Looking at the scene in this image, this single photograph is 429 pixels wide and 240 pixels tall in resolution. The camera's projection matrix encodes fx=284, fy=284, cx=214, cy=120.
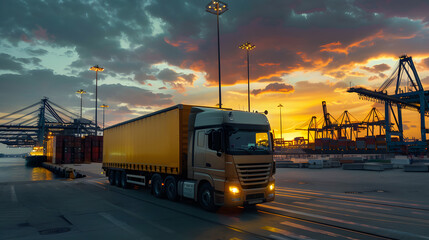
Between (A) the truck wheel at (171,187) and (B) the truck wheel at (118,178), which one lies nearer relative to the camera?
(A) the truck wheel at (171,187)

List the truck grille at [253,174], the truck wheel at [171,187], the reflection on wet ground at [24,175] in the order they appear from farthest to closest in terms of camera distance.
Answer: the reflection on wet ground at [24,175], the truck wheel at [171,187], the truck grille at [253,174]

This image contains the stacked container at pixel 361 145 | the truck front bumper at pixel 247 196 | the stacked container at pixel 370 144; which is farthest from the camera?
the stacked container at pixel 361 145

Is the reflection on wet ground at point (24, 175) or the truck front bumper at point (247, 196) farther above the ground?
the truck front bumper at point (247, 196)

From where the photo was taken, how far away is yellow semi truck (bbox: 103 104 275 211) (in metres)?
9.82

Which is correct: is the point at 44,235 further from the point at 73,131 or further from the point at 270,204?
the point at 73,131

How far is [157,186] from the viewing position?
1418cm

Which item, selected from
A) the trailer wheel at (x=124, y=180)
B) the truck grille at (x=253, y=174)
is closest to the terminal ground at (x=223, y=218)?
the truck grille at (x=253, y=174)

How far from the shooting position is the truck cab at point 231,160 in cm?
973

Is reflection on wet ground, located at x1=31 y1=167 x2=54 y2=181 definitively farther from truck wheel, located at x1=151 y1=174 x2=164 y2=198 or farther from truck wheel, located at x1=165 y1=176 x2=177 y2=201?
truck wheel, located at x1=165 y1=176 x2=177 y2=201

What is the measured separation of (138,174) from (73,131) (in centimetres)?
12425

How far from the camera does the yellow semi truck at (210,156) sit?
982cm

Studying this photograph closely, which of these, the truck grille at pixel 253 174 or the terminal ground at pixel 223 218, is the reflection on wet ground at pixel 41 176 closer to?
the terminal ground at pixel 223 218

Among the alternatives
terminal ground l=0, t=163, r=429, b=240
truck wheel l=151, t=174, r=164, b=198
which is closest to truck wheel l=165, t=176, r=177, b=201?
terminal ground l=0, t=163, r=429, b=240

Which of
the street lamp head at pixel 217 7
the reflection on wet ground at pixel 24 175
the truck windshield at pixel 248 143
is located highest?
the street lamp head at pixel 217 7
